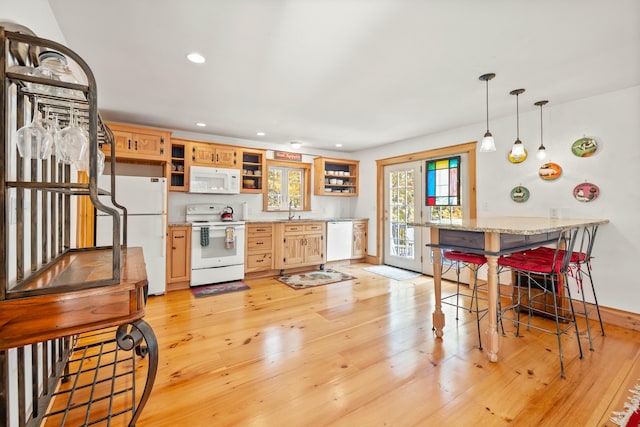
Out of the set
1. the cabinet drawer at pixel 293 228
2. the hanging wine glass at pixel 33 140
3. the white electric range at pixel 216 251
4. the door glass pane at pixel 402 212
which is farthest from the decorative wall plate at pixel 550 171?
the hanging wine glass at pixel 33 140

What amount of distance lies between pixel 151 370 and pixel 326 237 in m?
4.32

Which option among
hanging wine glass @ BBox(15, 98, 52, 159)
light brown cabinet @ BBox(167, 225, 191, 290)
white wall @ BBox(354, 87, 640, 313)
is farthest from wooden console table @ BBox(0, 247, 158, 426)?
white wall @ BBox(354, 87, 640, 313)

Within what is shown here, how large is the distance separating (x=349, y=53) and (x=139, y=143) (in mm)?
3082

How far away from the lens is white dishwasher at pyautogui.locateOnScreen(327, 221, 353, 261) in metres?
5.35

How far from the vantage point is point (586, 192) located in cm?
303

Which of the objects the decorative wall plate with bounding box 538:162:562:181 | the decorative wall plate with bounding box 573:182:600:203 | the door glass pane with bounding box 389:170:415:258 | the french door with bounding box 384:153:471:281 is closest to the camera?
the decorative wall plate with bounding box 573:182:600:203

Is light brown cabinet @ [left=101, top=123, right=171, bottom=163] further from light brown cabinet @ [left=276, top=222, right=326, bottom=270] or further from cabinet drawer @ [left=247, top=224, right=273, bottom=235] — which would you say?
light brown cabinet @ [left=276, top=222, right=326, bottom=270]

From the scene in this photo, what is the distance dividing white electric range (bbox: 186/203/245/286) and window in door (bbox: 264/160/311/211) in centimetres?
115

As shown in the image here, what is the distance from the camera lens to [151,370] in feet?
3.44

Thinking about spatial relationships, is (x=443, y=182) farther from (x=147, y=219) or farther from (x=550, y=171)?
(x=147, y=219)

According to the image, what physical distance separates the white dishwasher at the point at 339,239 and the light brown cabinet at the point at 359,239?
0.41 feet

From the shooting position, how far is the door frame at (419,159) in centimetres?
403

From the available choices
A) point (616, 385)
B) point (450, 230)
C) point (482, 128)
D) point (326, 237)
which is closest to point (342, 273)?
point (326, 237)

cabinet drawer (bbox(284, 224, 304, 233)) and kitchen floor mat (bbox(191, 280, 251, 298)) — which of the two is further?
cabinet drawer (bbox(284, 224, 304, 233))
